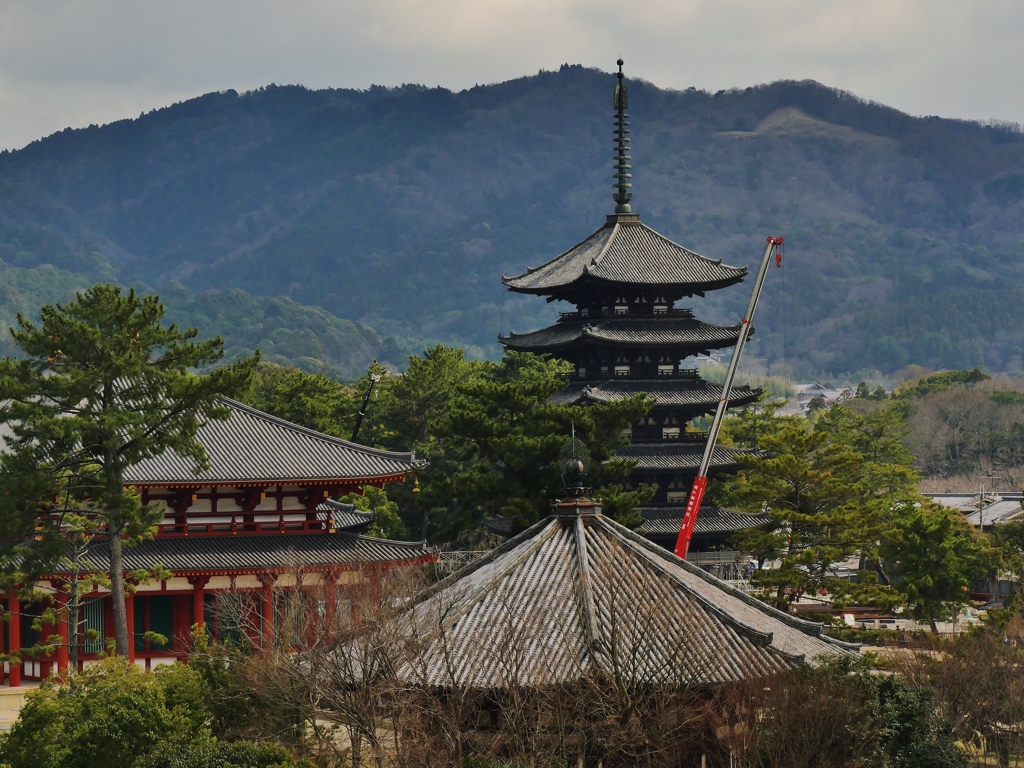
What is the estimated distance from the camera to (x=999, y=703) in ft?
111

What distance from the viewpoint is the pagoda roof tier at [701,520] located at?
57031 mm

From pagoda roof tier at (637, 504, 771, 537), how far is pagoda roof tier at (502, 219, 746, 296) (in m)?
8.91

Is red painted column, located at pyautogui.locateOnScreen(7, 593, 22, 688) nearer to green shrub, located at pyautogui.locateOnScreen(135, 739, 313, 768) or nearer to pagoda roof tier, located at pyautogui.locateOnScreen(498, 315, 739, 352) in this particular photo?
green shrub, located at pyautogui.locateOnScreen(135, 739, 313, 768)

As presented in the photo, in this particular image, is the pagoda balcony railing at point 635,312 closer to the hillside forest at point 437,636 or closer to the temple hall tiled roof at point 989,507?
the hillside forest at point 437,636

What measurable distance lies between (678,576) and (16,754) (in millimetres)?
10963

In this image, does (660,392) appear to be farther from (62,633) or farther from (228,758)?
(228,758)

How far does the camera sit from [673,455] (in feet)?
193

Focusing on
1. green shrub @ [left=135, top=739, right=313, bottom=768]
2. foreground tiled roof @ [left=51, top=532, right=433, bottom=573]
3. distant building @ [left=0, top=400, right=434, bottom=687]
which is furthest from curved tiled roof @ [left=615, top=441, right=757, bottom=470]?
green shrub @ [left=135, top=739, right=313, bottom=768]

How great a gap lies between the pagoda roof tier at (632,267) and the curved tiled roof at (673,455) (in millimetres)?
6348

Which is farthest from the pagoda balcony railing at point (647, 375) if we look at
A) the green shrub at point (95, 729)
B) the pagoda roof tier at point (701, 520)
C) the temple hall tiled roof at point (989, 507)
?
the green shrub at point (95, 729)

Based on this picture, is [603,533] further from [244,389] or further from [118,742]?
[244,389]

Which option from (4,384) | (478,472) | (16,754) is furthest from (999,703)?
(4,384)

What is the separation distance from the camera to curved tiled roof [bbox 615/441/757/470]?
57875 millimetres

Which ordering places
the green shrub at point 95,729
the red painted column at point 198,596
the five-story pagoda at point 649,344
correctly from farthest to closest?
the five-story pagoda at point 649,344
the red painted column at point 198,596
the green shrub at point 95,729
